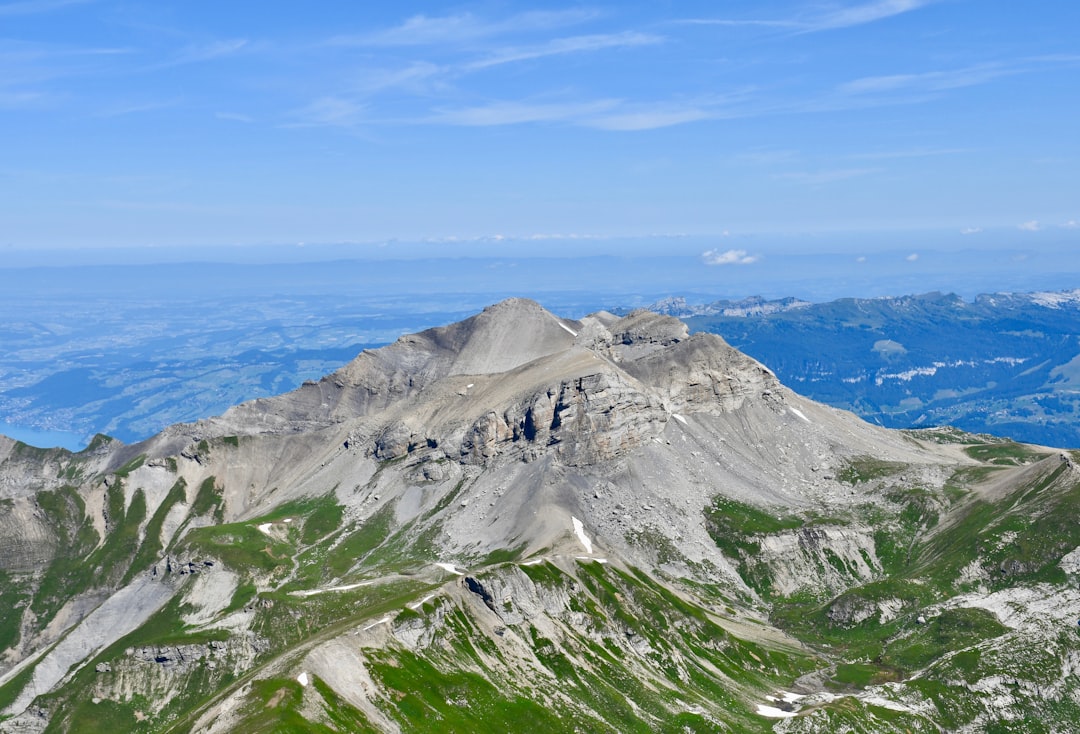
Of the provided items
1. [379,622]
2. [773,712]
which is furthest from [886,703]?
[379,622]

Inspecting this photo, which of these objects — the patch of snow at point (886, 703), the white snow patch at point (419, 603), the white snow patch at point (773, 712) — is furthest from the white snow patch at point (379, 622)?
the patch of snow at point (886, 703)

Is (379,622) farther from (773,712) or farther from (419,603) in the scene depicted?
(773,712)

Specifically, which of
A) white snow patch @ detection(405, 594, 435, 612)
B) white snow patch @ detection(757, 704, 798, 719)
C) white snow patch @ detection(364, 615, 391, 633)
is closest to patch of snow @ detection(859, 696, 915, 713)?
white snow patch @ detection(757, 704, 798, 719)

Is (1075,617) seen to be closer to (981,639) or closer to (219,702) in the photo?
(981,639)

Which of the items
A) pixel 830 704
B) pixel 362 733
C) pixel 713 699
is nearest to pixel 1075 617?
pixel 830 704

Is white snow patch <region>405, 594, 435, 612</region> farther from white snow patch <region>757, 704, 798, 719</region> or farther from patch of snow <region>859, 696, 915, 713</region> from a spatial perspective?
patch of snow <region>859, 696, 915, 713</region>

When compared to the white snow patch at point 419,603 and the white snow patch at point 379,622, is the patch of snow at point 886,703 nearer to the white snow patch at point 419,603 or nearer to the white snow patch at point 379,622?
the white snow patch at point 419,603

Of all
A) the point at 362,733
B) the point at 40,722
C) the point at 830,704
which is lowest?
the point at 40,722

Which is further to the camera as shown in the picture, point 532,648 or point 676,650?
point 676,650
